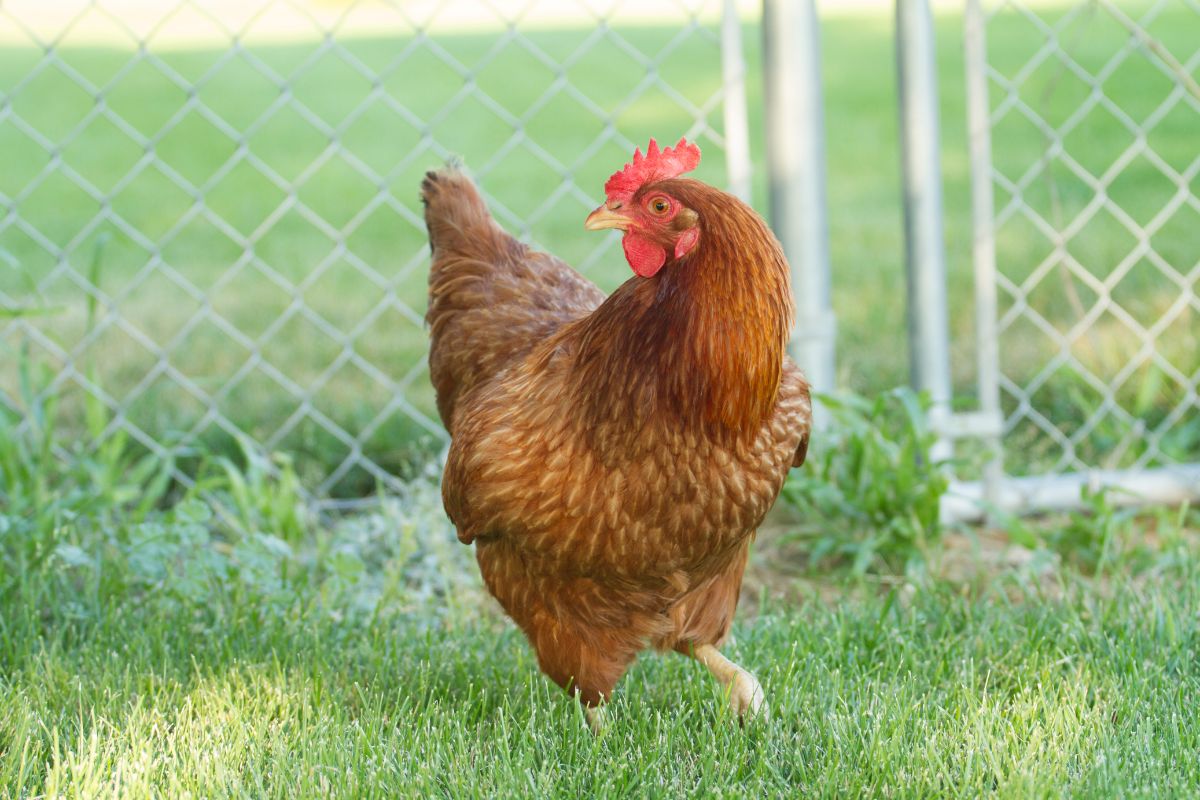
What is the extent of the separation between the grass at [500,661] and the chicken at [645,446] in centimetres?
17

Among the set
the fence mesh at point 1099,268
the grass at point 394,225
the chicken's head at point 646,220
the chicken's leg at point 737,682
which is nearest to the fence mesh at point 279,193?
the grass at point 394,225

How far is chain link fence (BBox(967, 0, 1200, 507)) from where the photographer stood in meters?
3.59

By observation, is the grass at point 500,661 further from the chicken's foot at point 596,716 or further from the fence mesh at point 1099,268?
the fence mesh at point 1099,268

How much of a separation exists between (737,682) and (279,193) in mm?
5287

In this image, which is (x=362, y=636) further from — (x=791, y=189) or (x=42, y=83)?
(x=42, y=83)

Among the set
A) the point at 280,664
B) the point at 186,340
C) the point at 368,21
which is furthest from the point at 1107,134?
the point at 368,21

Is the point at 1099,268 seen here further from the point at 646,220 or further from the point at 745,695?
the point at 646,220

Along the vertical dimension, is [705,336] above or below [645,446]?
above

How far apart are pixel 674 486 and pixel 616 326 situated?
302mm

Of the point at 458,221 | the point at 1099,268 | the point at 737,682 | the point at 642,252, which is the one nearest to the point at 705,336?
the point at 642,252

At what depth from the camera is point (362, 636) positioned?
9.70ft

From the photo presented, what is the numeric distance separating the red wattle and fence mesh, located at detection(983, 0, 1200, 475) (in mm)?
1695

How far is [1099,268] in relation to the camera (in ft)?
17.0

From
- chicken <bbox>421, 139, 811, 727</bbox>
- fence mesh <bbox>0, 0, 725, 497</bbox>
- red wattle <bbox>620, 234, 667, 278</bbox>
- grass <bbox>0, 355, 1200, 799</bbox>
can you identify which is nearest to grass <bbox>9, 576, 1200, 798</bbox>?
grass <bbox>0, 355, 1200, 799</bbox>
